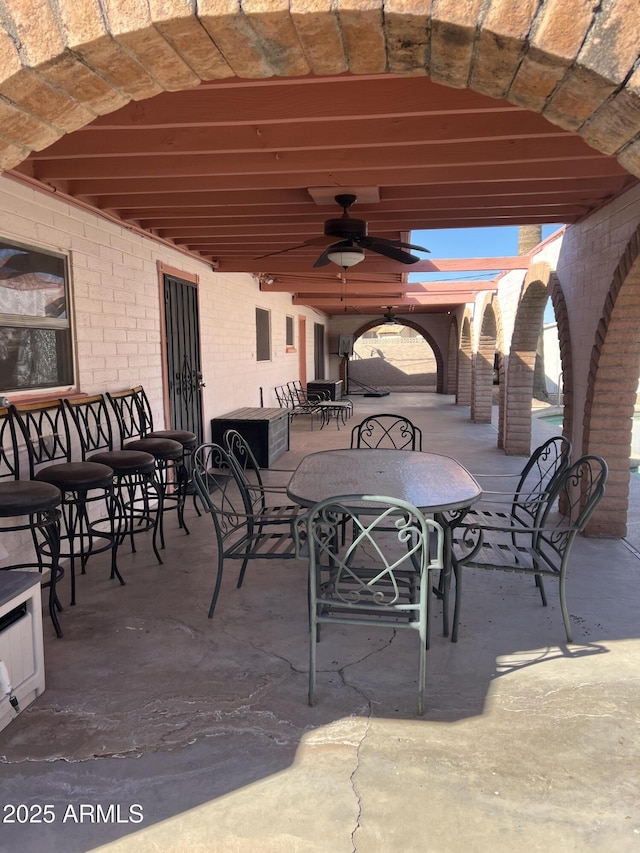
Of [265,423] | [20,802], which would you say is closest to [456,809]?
[20,802]

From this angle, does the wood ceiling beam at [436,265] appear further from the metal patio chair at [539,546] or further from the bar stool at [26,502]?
the bar stool at [26,502]

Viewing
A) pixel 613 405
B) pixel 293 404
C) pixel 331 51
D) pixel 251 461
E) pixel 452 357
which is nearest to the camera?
pixel 331 51

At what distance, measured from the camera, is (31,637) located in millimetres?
2219

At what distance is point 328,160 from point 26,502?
240cm

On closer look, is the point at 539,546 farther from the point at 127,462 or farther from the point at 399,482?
the point at 127,462

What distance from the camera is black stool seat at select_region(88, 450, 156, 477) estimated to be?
3.43 meters

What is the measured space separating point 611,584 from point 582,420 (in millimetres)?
1585

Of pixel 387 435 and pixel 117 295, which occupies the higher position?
pixel 117 295

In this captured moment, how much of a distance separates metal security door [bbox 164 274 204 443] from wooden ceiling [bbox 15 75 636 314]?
0.64 meters

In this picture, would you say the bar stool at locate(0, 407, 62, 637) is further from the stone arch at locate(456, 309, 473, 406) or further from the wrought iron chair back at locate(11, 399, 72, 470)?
the stone arch at locate(456, 309, 473, 406)

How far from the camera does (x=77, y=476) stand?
118 inches

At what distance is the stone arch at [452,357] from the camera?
626 inches

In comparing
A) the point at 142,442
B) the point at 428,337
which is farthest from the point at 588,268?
the point at 428,337

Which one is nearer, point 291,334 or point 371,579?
point 371,579
